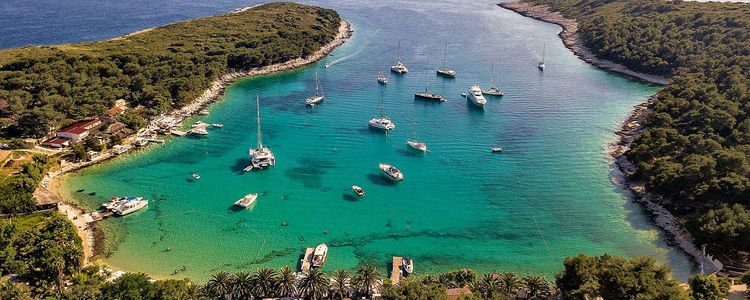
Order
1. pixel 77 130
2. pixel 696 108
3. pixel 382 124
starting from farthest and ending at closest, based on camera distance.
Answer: pixel 382 124, pixel 696 108, pixel 77 130

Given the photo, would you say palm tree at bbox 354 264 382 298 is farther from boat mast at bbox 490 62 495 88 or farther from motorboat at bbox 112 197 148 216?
boat mast at bbox 490 62 495 88

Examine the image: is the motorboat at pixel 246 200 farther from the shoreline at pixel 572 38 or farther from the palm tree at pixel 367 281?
the shoreline at pixel 572 38

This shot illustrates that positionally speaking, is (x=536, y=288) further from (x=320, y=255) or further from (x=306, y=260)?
(x=306, y=260)

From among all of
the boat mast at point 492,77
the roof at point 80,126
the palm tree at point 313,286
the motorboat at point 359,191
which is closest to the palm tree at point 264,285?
the palm tree at point 313,286

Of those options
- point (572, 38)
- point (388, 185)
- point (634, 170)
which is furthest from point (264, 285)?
point (572, 38)

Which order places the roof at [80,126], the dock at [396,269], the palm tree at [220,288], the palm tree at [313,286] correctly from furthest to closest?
the roof at [80,126], the dock at [396,269], the palm tree at [313,286], the palm tree at [220,288]

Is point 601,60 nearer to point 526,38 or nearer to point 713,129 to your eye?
point 526,38

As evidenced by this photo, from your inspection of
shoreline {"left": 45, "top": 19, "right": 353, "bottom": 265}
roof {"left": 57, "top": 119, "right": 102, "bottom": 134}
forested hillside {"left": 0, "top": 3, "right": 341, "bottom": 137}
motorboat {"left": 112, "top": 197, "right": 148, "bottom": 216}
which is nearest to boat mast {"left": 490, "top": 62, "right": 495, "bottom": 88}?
shoreline {"left": 45, "top": 19, "right": 353, "bottom": 265}
